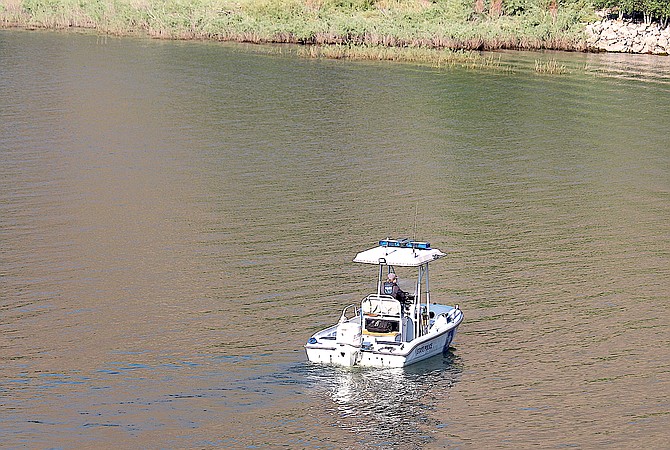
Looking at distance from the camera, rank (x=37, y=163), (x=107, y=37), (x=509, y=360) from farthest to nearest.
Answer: (x=107, y=37)
(x=37, y=163)
(x=509, y=360)

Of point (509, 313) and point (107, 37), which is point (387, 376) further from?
point (107, 37)

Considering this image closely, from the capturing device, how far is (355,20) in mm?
77562

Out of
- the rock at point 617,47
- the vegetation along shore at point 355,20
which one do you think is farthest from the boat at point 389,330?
Result: the rock at point 617,47

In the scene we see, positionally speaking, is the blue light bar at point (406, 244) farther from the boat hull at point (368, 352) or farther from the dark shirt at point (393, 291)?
the boat hull at point (368, 352)

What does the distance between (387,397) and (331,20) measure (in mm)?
62340

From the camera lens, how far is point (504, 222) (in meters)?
31.5

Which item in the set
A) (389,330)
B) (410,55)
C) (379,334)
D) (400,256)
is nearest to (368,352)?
(379,334)

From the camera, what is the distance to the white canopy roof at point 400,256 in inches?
826

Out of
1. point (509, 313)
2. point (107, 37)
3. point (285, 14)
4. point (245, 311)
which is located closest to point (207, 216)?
point (245, 311)

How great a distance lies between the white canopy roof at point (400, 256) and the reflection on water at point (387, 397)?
1828mm

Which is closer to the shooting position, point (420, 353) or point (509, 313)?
point (420, 353)

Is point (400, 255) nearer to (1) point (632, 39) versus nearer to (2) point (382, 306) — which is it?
(2) point (382, 306)

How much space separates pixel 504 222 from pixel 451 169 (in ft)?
24.3

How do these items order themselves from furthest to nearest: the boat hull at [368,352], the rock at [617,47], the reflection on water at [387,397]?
the rock at [617,47], the boat hull at [368,352], the reflection on water at [387,397]
